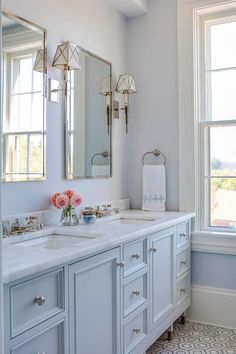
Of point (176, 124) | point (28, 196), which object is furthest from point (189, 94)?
point (28, 196)

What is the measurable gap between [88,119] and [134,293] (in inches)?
48.8

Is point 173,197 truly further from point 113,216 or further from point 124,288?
point 124,288

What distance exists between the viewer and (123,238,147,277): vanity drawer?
1.95 meters

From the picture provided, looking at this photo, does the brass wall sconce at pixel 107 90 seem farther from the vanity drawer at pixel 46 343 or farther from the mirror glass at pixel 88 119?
the vanity drawer at pixel 46 343

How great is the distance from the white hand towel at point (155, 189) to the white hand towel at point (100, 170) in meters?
0.37

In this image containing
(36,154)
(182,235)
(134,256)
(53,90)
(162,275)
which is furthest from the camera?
(182,235)

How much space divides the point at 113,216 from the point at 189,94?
3.75 ft

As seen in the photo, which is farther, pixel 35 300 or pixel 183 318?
pixel 183 318

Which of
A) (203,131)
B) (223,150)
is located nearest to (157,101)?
(203,131)

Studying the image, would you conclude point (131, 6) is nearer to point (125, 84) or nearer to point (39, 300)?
point (125, 84)

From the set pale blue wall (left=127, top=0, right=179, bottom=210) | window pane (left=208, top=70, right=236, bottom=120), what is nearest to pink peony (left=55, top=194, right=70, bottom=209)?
pale blue wall (left=127, top=0, right=179, bottom=210)

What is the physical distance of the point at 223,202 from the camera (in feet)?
9.66

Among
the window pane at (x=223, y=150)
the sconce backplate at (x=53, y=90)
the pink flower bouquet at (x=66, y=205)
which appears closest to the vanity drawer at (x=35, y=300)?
the pink flower bouquet at (x=66, y=205)

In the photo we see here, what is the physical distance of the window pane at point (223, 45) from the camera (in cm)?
292
